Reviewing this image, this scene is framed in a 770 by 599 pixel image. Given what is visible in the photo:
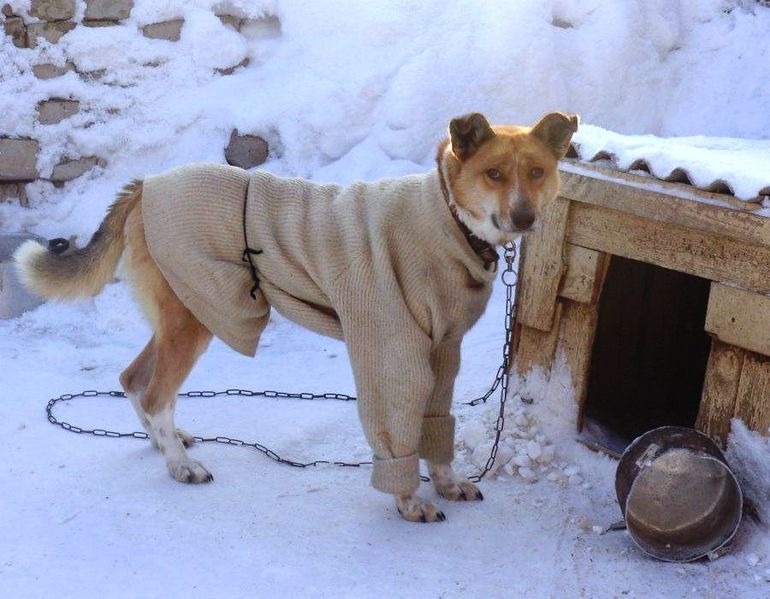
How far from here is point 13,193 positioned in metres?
6.70

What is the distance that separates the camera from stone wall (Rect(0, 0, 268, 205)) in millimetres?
6605

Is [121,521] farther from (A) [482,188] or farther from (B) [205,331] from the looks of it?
(A) [482,188]

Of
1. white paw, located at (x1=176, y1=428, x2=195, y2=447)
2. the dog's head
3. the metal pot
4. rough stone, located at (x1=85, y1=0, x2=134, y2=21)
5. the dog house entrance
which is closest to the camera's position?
the dog's head

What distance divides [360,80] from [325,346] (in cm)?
223

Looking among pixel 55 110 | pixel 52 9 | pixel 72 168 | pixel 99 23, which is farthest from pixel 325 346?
pixel 52 9

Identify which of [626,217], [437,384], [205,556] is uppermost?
[626,217]

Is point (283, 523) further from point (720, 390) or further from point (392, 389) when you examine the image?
point (720, 390)

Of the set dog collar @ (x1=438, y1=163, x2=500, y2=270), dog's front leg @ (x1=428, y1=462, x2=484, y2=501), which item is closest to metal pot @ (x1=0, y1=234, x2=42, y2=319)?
dog's front leg @ (x1=428, y1=462, x2=484, y2=501)

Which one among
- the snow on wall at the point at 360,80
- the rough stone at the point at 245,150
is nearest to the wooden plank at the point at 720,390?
the snow on wall at the point at 360,80

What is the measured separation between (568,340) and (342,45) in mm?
3697

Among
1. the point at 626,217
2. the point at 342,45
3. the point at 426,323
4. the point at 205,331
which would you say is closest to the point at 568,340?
the point at 626,217

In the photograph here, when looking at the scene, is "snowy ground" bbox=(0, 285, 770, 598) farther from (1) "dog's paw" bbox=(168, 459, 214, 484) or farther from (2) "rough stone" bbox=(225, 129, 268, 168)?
(2) "rough stone" bbox=(225, 129, 268, 168)

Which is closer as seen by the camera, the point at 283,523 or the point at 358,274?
the point at 358,274

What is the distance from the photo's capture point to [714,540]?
3.59 m
